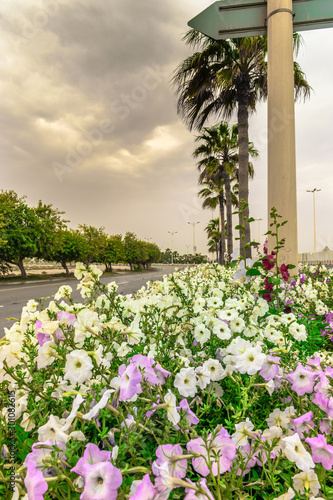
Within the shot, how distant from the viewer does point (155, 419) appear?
3.95 ft

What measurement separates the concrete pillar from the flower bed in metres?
3.55

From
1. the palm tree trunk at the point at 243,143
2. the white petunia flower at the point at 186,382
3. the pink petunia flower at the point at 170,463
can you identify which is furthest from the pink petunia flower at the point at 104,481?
the palm tree trunk at the point at 243,143

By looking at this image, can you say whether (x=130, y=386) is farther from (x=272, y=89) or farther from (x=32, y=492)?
(x=272, y=89)

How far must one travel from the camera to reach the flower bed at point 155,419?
848 mm

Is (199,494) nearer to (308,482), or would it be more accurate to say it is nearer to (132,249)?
(308,482)

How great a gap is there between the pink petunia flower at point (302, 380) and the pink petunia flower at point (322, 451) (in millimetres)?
257

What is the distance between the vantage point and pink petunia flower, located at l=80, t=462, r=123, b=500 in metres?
0.74

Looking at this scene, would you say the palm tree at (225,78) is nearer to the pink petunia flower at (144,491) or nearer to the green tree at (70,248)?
the pink petunia flower at (144,491)

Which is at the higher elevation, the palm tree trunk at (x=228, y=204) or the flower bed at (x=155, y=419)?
the palm tree trunk at (x=228, y=204)

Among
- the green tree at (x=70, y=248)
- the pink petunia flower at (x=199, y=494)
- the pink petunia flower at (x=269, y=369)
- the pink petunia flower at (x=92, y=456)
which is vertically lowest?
the pink petunia flower at (x=199, y=494)

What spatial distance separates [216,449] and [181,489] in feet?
0.54

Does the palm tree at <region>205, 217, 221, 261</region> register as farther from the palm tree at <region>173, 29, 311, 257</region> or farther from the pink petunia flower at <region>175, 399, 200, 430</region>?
the pink petunia flower at <region>175, 399, 200, 430</region>

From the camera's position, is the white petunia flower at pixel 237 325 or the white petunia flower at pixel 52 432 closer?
the white petunia flower at pixel 52 432

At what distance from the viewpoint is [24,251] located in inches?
1006
